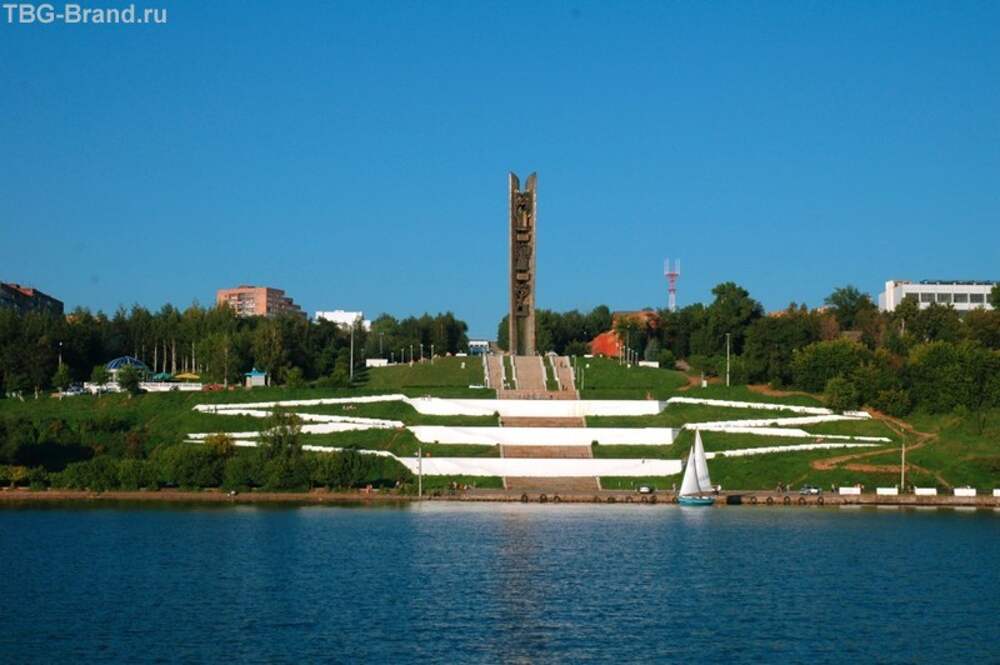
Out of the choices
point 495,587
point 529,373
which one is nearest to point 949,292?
point 529,373

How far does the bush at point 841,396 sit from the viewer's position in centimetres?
8044

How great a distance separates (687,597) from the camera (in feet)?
124

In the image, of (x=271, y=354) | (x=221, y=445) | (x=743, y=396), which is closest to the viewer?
(x=221, y=445)

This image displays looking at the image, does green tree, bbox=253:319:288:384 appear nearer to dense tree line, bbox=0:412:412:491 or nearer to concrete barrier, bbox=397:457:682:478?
dense tree line, bbox=0:412:412:491

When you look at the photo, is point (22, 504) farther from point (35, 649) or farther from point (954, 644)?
point (954, 644)

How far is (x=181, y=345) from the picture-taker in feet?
367

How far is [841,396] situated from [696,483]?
63.0 feet

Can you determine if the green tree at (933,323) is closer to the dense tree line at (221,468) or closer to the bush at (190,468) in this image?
the dense tree line at (221,468)

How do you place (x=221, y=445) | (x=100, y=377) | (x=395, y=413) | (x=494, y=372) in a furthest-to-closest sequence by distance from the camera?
(x=100, y=377) → (x=494, y=372) → (x=395, y=413) → (x=221, y=445)

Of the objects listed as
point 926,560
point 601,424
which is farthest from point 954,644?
point 601,424

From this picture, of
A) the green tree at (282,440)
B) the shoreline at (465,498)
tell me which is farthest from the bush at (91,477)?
the green tree at (282,440)

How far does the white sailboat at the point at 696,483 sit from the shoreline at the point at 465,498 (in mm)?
910

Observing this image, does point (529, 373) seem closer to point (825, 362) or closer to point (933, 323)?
point (825, 362)

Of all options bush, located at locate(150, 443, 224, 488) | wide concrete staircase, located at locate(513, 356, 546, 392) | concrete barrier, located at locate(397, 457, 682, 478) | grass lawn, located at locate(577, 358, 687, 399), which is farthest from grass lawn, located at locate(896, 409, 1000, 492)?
bush, located at locate(150, 443, 224, 488)
